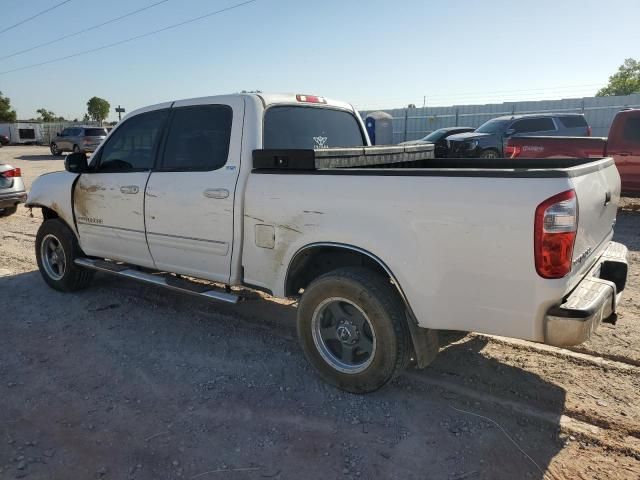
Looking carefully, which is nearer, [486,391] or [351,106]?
[486,391]

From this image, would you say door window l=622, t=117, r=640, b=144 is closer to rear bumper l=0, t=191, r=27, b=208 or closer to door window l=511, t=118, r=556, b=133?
door window l=511, t=118, r=556, b=133

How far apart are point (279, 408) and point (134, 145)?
288cm

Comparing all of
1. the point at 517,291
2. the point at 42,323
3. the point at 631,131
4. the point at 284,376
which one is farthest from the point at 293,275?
the point at 631,131

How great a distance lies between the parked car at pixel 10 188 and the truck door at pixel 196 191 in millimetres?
7264

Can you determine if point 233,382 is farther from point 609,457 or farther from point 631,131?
point 631,131

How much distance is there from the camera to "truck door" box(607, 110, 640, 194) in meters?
9.41

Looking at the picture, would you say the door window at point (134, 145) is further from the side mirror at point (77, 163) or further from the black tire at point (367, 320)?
A: the black tire at point (367, 320)

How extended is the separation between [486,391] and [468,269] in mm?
1157

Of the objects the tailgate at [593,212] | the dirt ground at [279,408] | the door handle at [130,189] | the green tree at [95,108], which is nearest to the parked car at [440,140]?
the dirt ground at [279,408]

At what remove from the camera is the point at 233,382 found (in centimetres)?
362

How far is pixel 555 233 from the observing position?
2553 millimetres

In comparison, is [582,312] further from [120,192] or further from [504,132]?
[504,132]

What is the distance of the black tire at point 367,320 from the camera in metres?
3.16

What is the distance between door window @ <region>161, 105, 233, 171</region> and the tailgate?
2.51 meters
